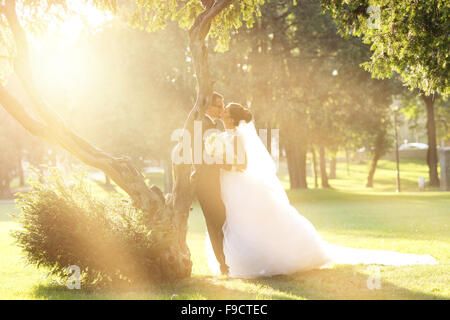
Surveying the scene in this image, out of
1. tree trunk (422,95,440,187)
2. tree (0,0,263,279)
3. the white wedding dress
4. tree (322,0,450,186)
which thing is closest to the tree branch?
tree (0,0,263,279)

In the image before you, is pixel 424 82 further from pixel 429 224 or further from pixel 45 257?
pixel 429 224

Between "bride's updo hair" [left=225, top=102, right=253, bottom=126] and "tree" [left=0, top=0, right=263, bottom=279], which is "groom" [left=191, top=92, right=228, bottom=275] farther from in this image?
"bride's updo hair" [left=225, top=102, right=253, bottom=126]

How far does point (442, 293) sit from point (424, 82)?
405 cm

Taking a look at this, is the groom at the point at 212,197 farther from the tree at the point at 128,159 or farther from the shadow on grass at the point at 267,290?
the shadow on grass at the point at 267,290

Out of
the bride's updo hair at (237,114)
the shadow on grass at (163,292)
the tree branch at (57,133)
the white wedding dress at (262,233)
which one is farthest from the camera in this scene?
the bride's updo hair at (237,114)

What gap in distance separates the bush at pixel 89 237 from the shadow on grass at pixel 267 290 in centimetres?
33

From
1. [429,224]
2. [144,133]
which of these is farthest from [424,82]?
[144,133]

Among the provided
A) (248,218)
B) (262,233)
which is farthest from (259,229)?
(248,218)

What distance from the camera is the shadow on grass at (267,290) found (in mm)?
6945

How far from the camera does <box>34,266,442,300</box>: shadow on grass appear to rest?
695 cm

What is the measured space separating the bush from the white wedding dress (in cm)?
116

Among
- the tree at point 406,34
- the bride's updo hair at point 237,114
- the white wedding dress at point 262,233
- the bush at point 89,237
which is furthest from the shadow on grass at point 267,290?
the tree at point 406,34

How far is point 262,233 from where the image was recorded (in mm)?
8438
